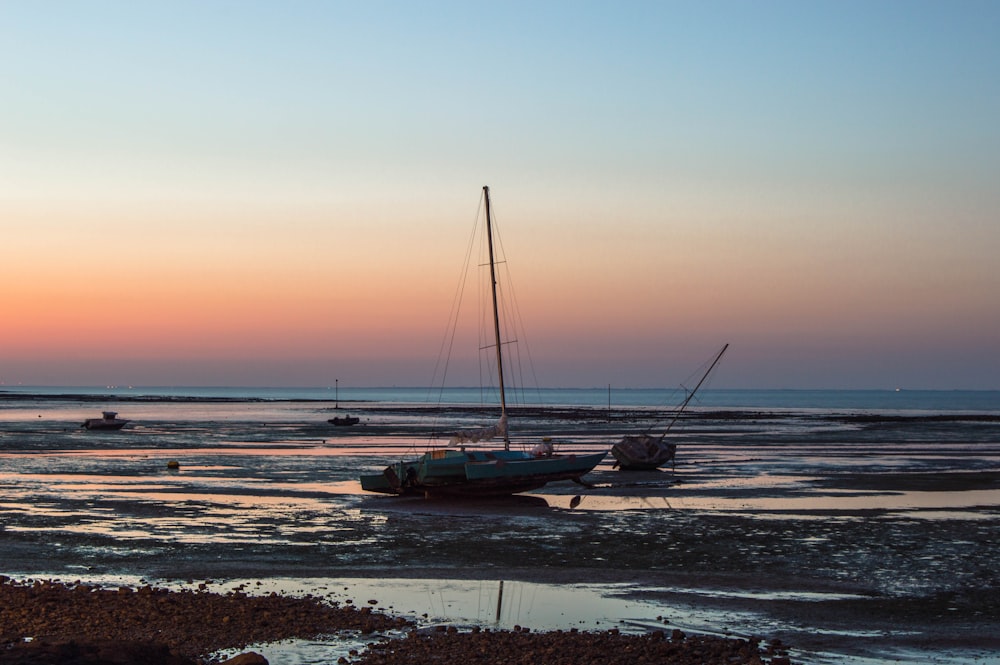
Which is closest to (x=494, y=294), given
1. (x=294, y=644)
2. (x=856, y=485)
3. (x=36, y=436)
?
(x=856, y=485)

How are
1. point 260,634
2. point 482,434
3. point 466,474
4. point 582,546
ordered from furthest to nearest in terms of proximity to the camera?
point 482,434 → point 466,474 → point 582,546 → point 260,634

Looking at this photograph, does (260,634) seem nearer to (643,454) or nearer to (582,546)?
(582,546)

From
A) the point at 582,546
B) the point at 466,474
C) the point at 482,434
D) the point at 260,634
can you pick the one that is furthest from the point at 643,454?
the point at 260,634

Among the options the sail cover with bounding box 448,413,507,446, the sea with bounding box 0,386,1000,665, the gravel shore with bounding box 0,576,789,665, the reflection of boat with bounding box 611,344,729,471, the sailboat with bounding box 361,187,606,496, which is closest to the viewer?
the gravel shore with bounding box 0,576,789,665

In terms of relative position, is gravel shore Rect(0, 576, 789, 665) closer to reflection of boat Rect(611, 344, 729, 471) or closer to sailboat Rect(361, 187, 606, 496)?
sailboat Rect(361, 187, 606, 496)

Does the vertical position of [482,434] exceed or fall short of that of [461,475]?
it exceeds it

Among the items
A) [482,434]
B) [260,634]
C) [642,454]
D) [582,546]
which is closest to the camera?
[260,634]

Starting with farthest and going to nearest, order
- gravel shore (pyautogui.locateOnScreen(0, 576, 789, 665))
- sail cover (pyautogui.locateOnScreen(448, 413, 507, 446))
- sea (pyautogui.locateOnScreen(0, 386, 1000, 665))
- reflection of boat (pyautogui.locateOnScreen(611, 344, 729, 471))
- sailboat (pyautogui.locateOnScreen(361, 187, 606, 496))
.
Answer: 1. reflection of boat (pyautogui.locateOnScreen(611, 344, 729, 471))
2. sail cover (pyautogui.locateOnScreen(448, 413, 507, 446))
3. sailboat (pyautogui.locateOnScreen(361, 187, 606, 496))
4. sea (pyautogui.locateOnScreen(0, 386, 1000, 665))
5. gravel shore (pyautogui.locateOnScreen(0, 576, 789, 665))

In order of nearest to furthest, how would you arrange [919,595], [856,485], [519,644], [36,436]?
1. [519,644]
2. [919,595]
3. [856,485]
4. [36,436]

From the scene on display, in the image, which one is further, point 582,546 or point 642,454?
point 642,454

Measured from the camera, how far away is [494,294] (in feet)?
157

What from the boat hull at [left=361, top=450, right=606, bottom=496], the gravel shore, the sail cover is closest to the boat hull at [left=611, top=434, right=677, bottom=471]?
the sail cover

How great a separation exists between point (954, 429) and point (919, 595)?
95.1 metres

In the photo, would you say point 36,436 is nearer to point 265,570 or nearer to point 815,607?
point 265,570
